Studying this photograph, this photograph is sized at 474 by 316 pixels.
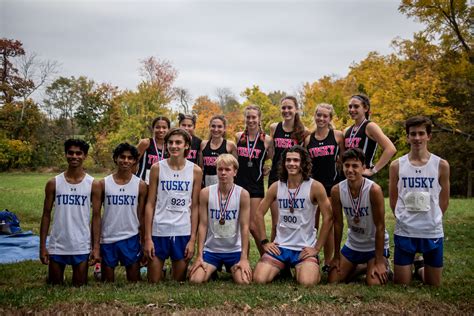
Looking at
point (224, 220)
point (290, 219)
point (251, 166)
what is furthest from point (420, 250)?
point (251, 166)

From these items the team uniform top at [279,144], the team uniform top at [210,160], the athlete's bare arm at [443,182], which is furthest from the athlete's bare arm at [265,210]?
the athlete's bare arm at [443,182]

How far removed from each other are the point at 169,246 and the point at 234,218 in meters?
0.95

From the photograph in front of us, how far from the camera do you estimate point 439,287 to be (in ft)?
17.3

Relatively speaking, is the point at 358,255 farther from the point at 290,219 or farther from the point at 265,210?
the point at 265,210

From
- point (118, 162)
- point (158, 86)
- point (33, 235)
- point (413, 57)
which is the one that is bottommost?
point (33, 235)

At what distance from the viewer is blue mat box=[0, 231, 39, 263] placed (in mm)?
7559

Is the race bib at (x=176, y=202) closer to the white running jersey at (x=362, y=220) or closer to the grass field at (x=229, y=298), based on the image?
the grass field at (x=229, y=298)

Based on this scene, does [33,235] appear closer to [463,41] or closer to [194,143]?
[194,143]

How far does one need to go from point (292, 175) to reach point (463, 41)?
13.0 metres

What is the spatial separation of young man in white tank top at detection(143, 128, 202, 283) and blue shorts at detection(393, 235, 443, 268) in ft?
8.86

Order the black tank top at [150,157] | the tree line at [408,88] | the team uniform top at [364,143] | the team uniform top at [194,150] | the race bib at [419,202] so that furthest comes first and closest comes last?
the tree line at [408,88]
the team uniform top at [194,150]
the black tank top at [150,157]
the team uniform top at [364,143]
the race bib at [419,202]

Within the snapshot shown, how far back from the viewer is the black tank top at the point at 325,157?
6242 millimetres

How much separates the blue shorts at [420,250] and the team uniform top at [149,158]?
12.3 ft

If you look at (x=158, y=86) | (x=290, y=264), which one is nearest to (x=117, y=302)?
(x=290, y=264)
